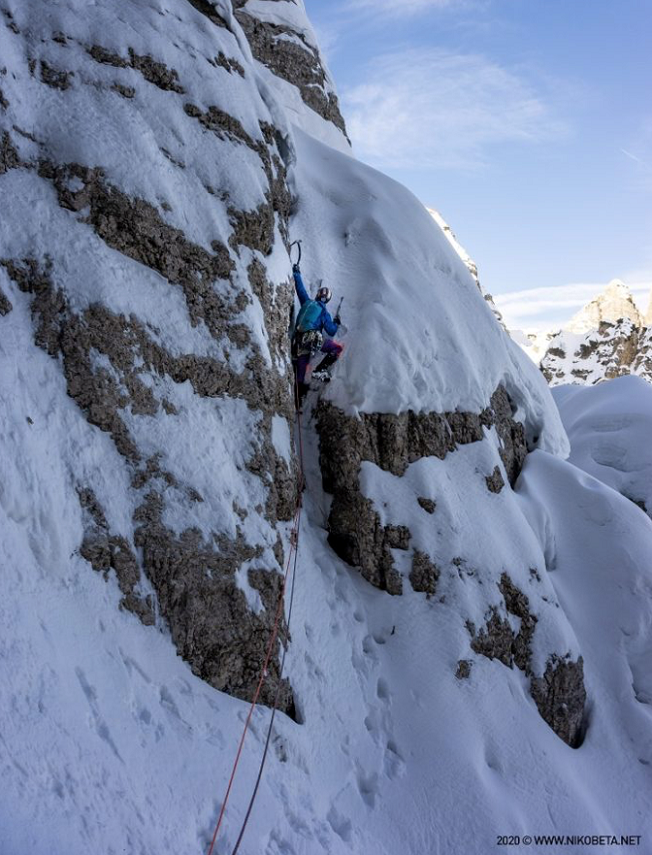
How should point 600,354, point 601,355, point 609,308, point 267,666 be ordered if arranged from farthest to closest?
1. point 609,308
2. point 600,354
3. point 601,355
4. point 267,666

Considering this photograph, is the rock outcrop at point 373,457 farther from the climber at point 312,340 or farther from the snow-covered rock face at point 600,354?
the snow-covered rock face at point 600,354

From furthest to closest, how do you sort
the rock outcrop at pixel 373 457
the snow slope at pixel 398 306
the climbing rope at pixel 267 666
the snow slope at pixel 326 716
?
1. the snow slope at pixel 398 306
2. the rock outcrop at pixel 373 457
3. the climbing rope at pixel 267 666
4. the snow slope at pixel 326 716

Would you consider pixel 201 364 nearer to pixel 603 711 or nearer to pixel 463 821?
pixel 463 821

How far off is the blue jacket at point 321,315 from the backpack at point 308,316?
0.15 feet

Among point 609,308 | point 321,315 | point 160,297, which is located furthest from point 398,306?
Answer: point 609,308

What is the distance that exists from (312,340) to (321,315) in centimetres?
41

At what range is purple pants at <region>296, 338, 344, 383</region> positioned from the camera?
9.87 meters

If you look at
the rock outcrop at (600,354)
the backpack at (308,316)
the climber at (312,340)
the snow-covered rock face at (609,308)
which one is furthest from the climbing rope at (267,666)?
the snow-covered rock face at (609,308)

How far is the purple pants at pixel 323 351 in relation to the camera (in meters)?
9.87

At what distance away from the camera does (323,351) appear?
9.90m

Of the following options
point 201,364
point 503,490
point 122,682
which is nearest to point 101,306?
point 201,364

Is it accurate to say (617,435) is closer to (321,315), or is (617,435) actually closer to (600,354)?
(321,315)

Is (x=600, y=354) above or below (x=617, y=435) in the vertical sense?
above

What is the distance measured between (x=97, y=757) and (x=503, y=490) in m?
7.37
